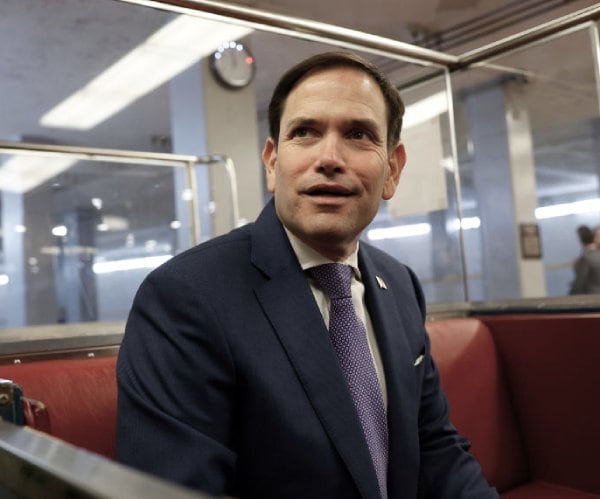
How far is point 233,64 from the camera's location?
5.32 m

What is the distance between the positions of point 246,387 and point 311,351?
0.40 ft

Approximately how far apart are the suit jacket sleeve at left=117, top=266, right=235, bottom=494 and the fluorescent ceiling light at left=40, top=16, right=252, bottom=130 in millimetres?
3431

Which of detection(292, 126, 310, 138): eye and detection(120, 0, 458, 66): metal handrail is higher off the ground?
detection(120, 0, 458, 66): metal handrail

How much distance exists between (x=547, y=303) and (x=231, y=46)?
13.2 feet

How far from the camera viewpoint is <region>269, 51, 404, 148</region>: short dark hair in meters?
1.20

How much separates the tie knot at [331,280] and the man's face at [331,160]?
1.1 inches

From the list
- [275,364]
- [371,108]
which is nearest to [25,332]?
[275,364]

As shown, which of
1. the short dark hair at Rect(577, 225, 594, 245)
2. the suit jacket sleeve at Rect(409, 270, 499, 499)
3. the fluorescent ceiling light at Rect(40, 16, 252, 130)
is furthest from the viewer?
the short dark hair at Rect(577, 225, 594, 245)

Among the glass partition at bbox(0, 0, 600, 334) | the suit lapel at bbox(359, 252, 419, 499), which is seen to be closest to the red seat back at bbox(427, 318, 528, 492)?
the suit lapel at bbox(359, 252, 419, 499)

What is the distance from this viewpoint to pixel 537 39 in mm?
1970

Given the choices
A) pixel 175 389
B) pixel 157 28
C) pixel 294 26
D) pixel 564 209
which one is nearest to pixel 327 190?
pixel 175 389

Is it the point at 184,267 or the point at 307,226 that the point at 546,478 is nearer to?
the point at 307,226

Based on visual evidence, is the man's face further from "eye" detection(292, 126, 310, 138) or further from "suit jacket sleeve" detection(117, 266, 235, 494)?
"suit jacket sleeve" detection(117, 266, 235, 494)

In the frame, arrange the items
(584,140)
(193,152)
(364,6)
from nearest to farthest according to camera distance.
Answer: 1. (364,6)
2. (193,152)
3. (584,140)
